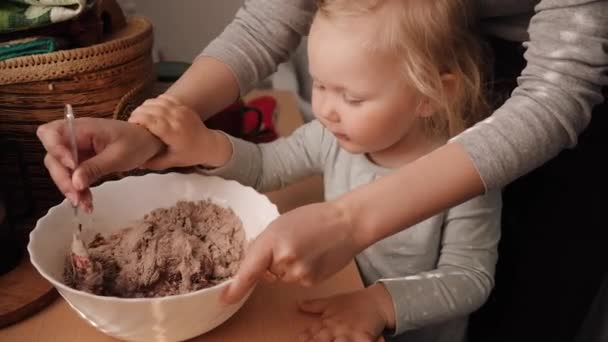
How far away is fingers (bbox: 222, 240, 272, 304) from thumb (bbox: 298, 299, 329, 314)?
0.47 ft

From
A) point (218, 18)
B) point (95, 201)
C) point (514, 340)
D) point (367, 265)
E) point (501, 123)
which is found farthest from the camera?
point (218, 18)

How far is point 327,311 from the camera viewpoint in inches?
25.5

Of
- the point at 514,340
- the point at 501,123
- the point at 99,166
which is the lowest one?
the point at 514,340

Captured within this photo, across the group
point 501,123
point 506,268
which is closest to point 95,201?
point 501,123

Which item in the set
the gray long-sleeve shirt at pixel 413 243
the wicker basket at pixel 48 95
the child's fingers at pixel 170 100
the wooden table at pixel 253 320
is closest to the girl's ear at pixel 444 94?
the gray long-sleeve shirt at pixel 413 243

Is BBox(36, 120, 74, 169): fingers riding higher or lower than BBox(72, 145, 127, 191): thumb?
higher

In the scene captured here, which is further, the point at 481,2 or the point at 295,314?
the point at 481,2

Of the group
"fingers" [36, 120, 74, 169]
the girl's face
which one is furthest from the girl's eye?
"fingers" [36, 120, 74, 169]

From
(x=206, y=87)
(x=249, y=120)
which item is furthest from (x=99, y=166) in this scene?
(x=249, y=120)

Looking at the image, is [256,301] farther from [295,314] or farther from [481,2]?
[481,2]

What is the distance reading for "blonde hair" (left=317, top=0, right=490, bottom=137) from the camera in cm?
68

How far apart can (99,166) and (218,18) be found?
915mm

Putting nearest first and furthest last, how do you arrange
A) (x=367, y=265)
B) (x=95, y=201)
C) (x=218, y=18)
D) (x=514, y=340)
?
(x=95, y=201), (x=367, y=265), (x=514, y=340), (x=218, y=18)

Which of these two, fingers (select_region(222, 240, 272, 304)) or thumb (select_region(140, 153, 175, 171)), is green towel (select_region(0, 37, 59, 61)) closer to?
thumb (select_region(140, 153, 175, 171))
